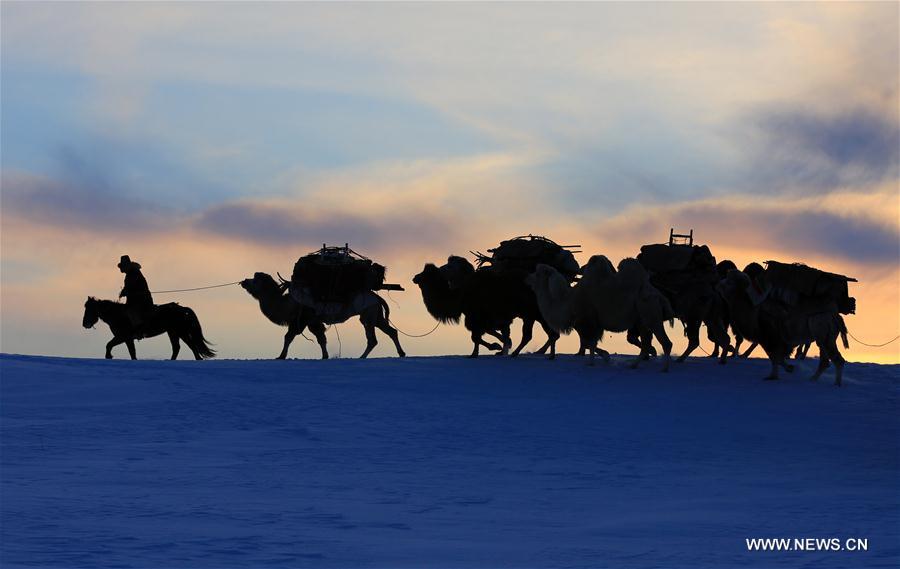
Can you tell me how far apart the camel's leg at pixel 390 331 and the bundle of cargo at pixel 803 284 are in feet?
24.6

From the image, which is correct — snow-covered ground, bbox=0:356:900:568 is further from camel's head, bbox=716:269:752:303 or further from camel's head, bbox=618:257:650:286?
camel's head, bbox=618:257:650:286

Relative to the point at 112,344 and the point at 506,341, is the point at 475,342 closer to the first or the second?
the point at 506,341

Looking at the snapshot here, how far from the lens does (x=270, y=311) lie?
Result: 26.3 m

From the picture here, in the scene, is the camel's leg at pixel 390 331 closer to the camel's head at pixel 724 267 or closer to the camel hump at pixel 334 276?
the camel hump at pixel 334 276

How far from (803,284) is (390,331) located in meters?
8.25

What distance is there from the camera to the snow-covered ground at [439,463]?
9.78 metres

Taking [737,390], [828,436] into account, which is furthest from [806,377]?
[828,436]

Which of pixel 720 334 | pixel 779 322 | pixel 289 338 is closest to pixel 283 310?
pixel 289 338

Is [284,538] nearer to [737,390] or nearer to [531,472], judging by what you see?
[531,472]

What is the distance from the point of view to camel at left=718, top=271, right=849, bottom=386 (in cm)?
2216

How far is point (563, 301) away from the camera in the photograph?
76.2 feet

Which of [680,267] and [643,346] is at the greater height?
[680,267]

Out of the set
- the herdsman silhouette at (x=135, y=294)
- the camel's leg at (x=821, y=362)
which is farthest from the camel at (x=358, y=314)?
the camel's leg at (x=821, y=362)

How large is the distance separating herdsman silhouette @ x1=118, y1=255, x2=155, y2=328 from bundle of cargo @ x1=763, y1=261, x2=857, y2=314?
37.9ft
